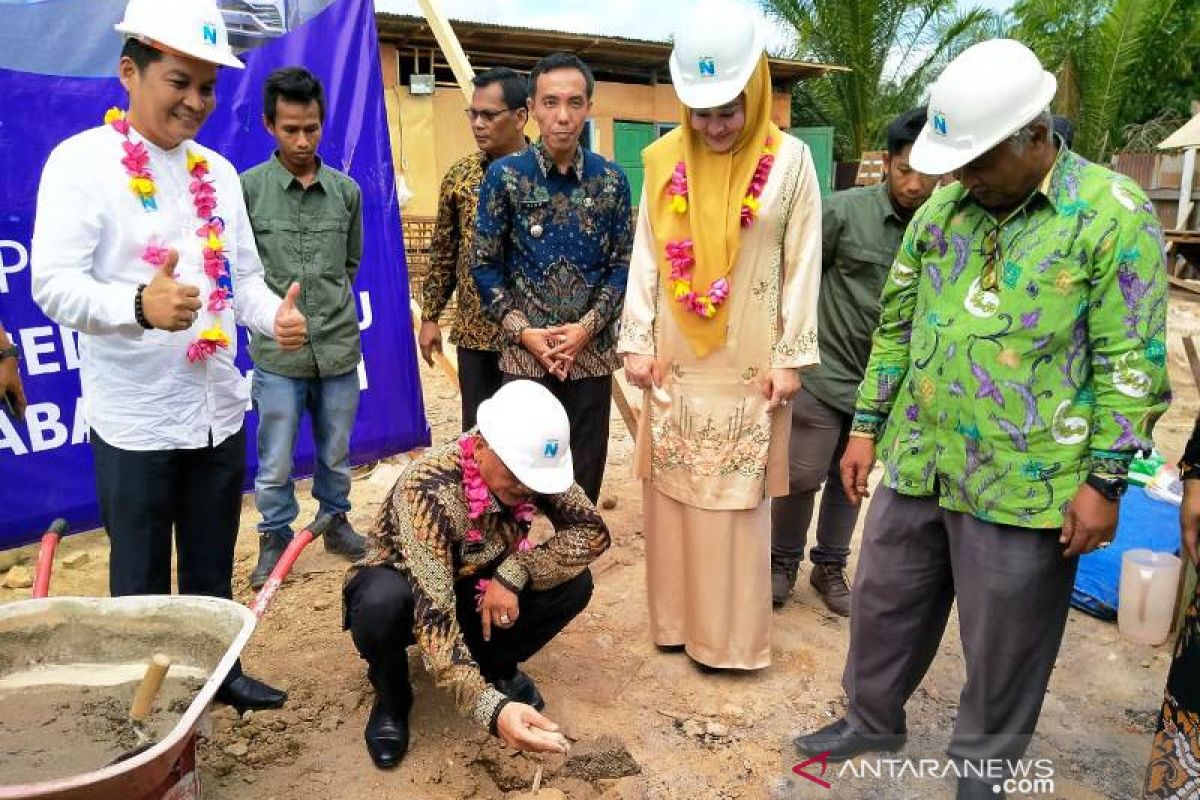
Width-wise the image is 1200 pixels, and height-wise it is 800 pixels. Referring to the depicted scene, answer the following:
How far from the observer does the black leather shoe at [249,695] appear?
2852mm

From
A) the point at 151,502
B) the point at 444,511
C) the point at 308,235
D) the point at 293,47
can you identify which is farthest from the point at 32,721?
the point at 293,47

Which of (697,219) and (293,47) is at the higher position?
(293,47)

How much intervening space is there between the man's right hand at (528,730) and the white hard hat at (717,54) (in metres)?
1.75

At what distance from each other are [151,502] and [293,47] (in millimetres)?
2913

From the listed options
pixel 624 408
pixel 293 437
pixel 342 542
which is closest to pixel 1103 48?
pixel 624 408

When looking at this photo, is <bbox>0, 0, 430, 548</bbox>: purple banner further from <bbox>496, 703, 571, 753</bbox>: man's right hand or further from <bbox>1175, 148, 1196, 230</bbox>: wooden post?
<bbox>1175, 148, 1196, 230</bbox>: wooden post

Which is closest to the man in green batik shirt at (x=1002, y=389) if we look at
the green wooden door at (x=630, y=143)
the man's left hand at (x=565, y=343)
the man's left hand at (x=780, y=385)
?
the man's left hand at (x=780, y=385)

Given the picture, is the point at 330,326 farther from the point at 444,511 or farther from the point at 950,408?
the point at 950,408

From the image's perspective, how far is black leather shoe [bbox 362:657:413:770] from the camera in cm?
267

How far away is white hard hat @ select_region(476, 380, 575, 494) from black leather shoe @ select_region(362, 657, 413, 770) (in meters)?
0.75

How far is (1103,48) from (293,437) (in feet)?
51.0

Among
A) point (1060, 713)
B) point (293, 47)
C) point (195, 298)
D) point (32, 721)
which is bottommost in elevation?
point (1060, 713)

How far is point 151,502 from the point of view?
2.52 metres

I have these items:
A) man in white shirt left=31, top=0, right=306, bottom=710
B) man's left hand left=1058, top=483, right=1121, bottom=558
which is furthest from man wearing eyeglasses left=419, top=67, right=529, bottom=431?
man's left hand left=1058, top=483, right=1121, bottom=558
